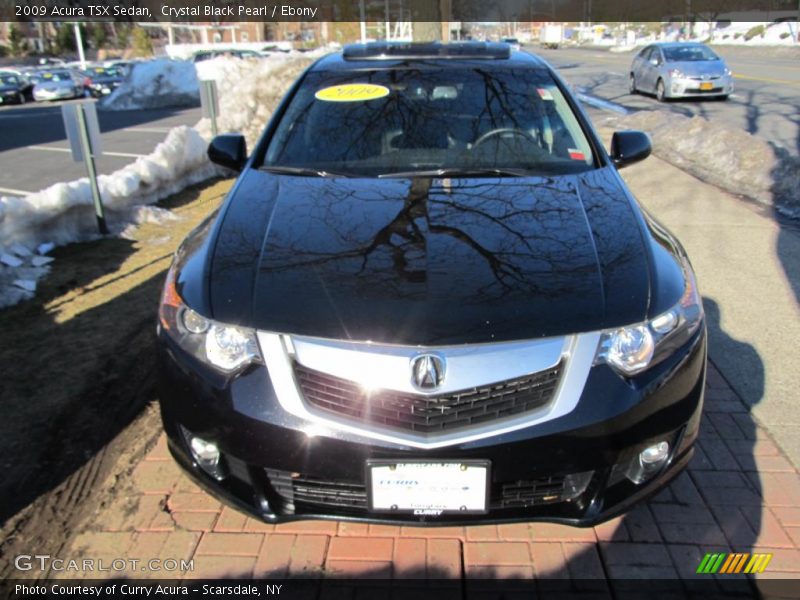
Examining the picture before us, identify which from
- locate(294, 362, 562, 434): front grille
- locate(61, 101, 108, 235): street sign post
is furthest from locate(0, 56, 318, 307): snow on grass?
Result: locate(294, 362, 562, 434): front grille

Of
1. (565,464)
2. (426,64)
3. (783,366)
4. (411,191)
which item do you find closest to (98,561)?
(565,464)

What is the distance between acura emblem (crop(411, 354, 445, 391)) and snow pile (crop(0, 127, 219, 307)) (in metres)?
3.85

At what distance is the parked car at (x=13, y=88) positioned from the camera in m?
29.7

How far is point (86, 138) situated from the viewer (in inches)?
244

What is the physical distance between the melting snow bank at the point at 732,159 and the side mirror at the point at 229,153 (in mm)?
5604

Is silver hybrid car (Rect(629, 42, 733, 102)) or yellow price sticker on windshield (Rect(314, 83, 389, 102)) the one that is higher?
yellow price sticker on windshield (Rect(314, 83, 389, 102))

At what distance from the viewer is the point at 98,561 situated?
2.43 metres

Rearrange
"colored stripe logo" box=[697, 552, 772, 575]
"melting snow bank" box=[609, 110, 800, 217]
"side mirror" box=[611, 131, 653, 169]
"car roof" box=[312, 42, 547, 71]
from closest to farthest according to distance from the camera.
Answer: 1. "colored stripe logo" box=[697, 552, 772, 575]
2. "side mirror" box=[611, 131, 653, 169]
3. "car roof" box=[312, 42, 547, 71]
4. "melting snow bank" box=[609, 110, 800, 217]

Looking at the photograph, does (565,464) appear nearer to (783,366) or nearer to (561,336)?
(561,336)

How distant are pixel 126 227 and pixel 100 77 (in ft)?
98.6

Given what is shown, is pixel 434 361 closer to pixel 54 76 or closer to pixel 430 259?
pixel 430 259

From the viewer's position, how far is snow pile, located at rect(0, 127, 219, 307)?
5273mm

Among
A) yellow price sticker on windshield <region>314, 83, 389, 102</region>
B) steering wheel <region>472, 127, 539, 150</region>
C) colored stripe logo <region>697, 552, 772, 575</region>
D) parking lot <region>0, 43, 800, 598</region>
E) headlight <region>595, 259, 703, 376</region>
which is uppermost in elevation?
yellow price sticker on windshield <region>314, 83, 389, 102</region>

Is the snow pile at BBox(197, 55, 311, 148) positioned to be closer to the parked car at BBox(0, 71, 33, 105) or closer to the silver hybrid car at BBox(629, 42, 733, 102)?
the silver hybrid car at BBox(629, 42, 733, 102)
